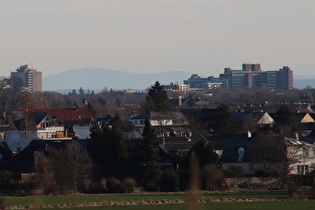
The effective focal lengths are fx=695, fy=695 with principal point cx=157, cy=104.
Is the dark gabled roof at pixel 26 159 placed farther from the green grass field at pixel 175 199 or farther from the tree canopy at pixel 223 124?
the tree canopy at pixel 223 124

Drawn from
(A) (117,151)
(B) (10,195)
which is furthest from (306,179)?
(B) (10,195)

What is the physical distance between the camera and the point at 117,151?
4722cm

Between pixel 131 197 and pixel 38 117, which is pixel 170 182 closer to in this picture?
pixel 131 197

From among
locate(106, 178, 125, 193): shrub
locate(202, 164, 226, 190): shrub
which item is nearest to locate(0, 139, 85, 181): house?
locate(106, 178, 125, 193): shrub

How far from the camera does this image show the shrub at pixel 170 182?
42500 millimetres

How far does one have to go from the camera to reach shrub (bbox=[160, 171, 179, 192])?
42.5m

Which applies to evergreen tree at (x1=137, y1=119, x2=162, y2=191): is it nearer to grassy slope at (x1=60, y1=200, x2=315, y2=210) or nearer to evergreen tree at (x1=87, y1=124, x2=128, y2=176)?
evergreen tree at (x1=87, y1=124, x2=128, y2=176)

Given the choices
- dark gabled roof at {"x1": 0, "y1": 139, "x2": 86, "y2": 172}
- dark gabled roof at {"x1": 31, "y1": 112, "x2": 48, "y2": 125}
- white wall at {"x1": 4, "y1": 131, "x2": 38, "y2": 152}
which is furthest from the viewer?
dark gabled roof at {"x1": 31, "y1": 112, "x2": 48, "y2": 125}

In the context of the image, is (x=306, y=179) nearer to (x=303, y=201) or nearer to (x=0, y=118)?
(x=303, y=201)

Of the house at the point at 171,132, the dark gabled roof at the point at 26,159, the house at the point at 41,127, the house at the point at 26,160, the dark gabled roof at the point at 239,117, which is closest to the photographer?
the house at the point at 26,160

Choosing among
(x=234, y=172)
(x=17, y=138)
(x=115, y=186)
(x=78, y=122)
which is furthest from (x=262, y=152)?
(x=78, y=122)

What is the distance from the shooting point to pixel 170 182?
42.6 m

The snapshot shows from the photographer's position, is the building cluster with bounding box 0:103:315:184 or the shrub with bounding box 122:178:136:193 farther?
the building cluster with bounding box 0:103:315:184

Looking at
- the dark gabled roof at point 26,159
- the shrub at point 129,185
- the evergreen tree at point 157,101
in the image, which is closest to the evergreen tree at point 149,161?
the shrub at point 129,185
